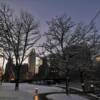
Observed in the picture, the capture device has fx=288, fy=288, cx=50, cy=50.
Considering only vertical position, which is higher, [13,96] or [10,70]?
[10,70]

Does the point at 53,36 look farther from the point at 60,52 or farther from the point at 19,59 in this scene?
the point at 19,59

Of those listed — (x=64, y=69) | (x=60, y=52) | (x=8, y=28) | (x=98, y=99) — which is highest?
(x=8, y=28)

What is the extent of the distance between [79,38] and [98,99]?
13009 mm

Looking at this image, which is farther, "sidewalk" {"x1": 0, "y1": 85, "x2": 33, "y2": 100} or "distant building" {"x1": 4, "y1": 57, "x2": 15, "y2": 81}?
"sidewalk" {"x1": 0, "y1": 85, "x2": 33, "y2": 100}

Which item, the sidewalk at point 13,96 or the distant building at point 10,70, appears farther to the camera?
the sidewalk at point 13,96

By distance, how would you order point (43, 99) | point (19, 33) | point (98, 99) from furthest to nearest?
point (19, 33)
point (98, 99)
point (43, 99)

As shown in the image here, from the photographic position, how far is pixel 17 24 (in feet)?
112

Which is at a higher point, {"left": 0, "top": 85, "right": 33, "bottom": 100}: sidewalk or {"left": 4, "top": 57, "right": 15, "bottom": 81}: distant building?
{"left": 4, "top": 57, "right": 15, "bottom": 81}: distant building

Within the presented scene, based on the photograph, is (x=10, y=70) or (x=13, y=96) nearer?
(x=10, y=70)

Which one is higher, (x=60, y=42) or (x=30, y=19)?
(x=30, y=19)

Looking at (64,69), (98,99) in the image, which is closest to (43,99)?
(98,99)

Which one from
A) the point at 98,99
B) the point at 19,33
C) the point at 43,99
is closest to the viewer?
the point at 43,99

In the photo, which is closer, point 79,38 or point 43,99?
point 43,99

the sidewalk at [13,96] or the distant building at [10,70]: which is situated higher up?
the distant building at [10,70]
